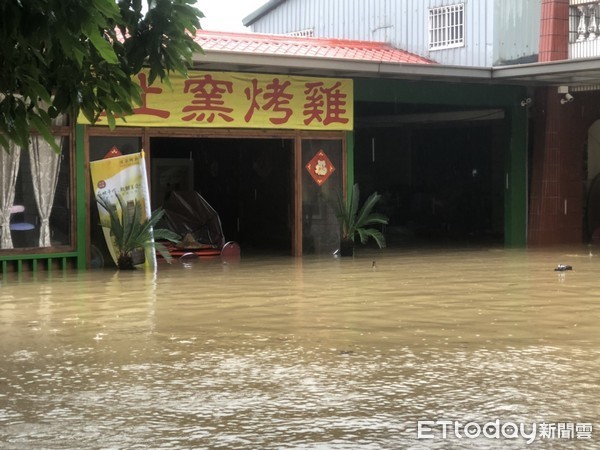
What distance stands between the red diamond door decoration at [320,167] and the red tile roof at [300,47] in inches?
68.5

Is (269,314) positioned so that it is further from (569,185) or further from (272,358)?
(569,185)

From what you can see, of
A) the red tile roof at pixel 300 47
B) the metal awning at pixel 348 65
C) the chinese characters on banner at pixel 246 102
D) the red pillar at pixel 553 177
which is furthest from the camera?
the red pillar at pixel 553 177

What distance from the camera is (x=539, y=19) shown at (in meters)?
19.4

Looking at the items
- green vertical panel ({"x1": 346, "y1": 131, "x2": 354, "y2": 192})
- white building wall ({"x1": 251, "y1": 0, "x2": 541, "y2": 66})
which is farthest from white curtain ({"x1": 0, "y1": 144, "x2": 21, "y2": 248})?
white building wall ({"x1": 251, "y1": 0, "x2": 541, "y2": 66})

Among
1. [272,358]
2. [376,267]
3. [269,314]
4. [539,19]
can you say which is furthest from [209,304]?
[539,19]

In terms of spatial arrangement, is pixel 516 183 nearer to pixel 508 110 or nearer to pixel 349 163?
pixel 508 110

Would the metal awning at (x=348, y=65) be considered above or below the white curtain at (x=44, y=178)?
above

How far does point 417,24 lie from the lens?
68.7ft

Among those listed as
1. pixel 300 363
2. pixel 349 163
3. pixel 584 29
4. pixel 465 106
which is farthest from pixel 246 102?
pixel 300 363

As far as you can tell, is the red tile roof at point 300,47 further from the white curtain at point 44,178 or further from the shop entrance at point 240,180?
the white curtain at point 44,178

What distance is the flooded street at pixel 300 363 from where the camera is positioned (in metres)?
5.81

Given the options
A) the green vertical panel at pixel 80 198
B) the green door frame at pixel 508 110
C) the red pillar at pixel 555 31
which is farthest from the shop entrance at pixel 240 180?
the red pillar at pixel 555 31

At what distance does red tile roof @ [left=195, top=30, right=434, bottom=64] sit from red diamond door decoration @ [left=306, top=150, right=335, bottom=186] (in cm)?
174

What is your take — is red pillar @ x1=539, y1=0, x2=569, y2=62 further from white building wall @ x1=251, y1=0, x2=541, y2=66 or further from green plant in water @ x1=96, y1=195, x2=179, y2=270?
green plant in water @ x1=96, y1=195, x2=179, y2=270
